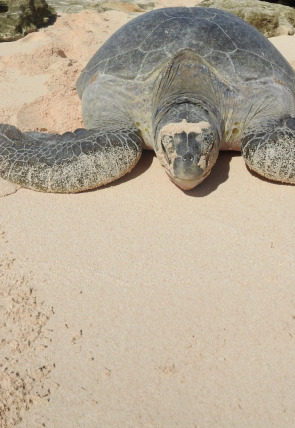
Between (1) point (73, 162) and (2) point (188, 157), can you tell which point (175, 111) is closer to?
(2) point (188, 157)

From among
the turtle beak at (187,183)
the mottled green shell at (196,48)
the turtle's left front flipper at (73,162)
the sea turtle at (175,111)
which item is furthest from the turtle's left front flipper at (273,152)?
the turtle's left front flipper at (73,162)

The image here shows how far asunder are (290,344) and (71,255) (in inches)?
43.9

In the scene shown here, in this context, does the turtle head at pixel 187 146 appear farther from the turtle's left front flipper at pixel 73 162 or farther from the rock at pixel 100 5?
the rock at pixel 100 5

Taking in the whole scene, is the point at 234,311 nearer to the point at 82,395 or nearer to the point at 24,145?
the point at 82,395

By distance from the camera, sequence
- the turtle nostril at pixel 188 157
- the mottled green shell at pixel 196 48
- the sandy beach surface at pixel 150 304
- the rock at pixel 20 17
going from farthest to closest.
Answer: the rock at pixel 20 17 < the mottled green shell at pixel 196 48 < the turtle nostril at pixel 188 157 < the sandy beach surface at pixel 150 304

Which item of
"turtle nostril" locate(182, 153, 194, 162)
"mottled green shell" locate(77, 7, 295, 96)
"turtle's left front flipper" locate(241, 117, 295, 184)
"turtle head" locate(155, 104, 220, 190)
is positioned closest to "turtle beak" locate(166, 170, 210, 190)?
"turtle head" locate(155, 104, 220, 190)

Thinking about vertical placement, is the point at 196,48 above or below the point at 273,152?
above

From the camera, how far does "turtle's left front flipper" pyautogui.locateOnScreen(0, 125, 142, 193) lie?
231 cm

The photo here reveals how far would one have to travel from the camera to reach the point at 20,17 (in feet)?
18.7

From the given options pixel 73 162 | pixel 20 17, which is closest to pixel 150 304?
pixel 73 162

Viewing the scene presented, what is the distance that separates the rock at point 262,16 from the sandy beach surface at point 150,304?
4.32 meters

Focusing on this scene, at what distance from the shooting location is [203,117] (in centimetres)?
234

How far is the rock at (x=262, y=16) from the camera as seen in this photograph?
19.3 ft

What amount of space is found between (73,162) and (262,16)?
5.09 meters
